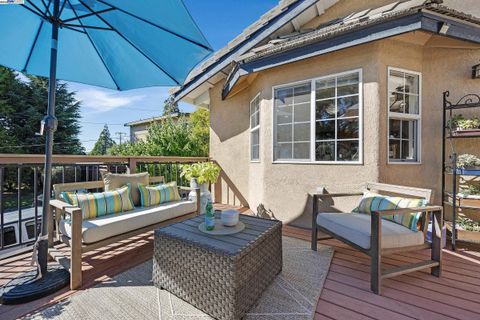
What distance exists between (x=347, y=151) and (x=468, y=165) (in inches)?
60.3

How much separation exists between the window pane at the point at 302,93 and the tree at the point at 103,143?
21522 millimetres

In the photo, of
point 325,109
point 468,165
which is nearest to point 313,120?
point 325,109

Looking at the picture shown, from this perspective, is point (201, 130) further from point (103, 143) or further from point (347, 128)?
point (103, 143)

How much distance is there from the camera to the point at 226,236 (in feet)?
7.09

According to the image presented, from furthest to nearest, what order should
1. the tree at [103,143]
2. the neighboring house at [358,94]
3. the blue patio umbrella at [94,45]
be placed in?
1. the tree at [103,143]
2. the neighboring house at [358,94]
3. the blue patio umbrella at [94,45]

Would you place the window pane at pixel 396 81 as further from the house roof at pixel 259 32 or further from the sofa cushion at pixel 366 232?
the sofa cushion at pixel 366 232

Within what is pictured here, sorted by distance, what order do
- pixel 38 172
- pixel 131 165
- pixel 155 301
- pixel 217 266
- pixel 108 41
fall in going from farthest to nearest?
1. pixel 131 165
2. pixel 38 172
3. pixel 108 41
4. pixel 155 301
5. pixel 217 266

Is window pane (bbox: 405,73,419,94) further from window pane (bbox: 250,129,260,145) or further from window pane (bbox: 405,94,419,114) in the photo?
window pane (bbox: 250,129,260,145)

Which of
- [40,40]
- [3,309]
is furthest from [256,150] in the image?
[3,309]

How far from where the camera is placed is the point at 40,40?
113 inches

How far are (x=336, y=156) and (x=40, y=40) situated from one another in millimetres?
4359

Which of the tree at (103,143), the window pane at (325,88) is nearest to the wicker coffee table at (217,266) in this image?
the window pane at (325,88)

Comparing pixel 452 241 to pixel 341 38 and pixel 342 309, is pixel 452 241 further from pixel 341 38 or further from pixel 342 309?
pixel 341 38

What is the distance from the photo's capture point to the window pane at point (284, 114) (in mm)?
4352
